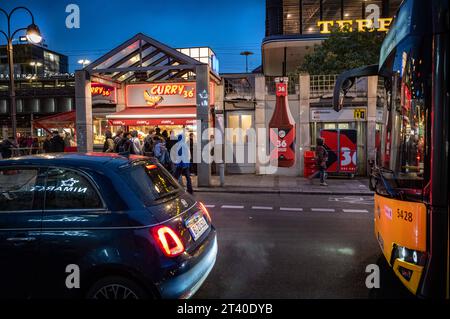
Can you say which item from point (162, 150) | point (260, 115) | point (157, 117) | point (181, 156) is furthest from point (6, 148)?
point (260, 115)

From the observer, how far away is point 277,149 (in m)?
15.6

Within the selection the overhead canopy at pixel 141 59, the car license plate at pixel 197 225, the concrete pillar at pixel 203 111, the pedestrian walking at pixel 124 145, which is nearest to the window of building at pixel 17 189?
the car license plate at pixel 197 225

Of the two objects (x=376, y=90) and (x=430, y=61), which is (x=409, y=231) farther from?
(x=376, y=90)

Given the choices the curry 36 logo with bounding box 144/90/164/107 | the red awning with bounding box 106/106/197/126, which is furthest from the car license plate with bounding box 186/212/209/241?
the curry 36 logo with bounding box 144/90/164/107

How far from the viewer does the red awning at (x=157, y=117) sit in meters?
15.9

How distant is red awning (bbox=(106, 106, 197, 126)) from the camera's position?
627 inches

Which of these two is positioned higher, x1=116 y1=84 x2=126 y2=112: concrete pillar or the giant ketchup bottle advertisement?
x1=116 y1=84 x2=126 y2=112: concrete pillar

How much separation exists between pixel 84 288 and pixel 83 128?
1204 centimetres

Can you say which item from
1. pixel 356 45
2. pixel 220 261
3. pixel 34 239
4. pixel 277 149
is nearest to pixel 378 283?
pixel 220 261

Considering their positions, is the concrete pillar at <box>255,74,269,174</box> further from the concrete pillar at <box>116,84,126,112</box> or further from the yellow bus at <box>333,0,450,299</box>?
the yellow bus at <box>333,0,450,299</box>

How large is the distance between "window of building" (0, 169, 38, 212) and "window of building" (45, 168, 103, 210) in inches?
7.3

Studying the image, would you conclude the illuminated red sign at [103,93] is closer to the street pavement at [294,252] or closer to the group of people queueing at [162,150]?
the group of people queueing at [162,150]

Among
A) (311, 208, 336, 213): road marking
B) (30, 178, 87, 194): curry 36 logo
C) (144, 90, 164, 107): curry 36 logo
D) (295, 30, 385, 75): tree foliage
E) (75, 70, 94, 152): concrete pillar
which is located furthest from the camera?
(295, 30, 385, 75): tree foliage

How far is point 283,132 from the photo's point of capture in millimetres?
15406
